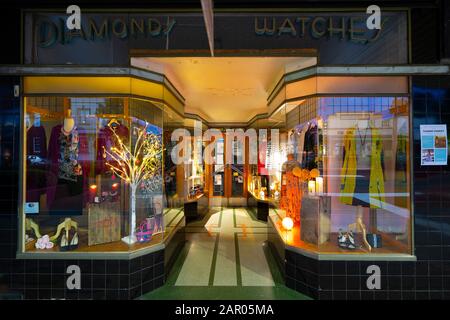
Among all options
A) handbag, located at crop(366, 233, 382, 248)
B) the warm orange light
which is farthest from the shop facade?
the warm orange light

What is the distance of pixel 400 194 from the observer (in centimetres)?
317

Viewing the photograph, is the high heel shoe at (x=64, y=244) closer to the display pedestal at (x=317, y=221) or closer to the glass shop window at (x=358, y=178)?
the glass shop window at (x=358, y=178)

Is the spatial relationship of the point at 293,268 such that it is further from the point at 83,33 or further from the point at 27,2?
the point at 27,2

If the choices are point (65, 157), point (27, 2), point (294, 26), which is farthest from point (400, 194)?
point (27, 2)

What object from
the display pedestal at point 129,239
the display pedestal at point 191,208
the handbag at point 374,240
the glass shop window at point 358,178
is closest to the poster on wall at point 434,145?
the glass shop window at point 358,178

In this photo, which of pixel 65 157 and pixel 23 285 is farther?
pixel 65 157

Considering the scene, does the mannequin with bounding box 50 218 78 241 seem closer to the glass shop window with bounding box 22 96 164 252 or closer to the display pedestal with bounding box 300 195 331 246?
the glass shop window with bounding box 22 96 164 252

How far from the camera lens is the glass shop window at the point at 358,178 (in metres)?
3.14

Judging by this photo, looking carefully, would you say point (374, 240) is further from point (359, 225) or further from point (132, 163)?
point (132, 163)

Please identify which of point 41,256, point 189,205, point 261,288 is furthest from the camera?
point 189,205

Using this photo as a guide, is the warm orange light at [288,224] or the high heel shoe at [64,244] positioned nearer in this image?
the high heel shoe at [64,244]

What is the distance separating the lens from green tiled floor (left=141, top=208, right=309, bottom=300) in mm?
3139

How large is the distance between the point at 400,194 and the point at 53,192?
4.83m

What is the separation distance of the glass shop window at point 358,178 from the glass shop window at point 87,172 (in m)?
2.38
